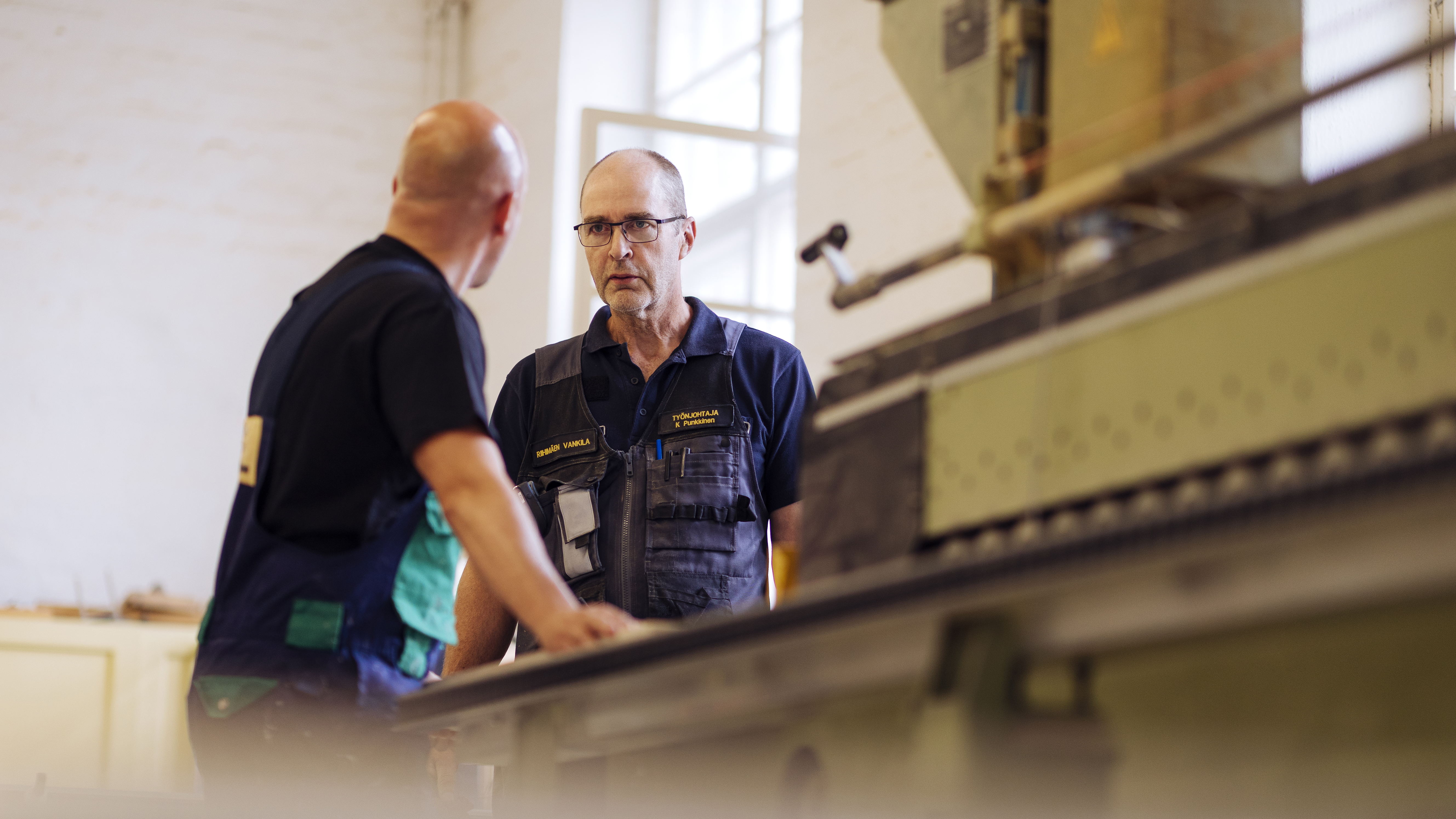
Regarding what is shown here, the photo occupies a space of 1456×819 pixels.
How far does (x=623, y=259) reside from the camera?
3.20 metres

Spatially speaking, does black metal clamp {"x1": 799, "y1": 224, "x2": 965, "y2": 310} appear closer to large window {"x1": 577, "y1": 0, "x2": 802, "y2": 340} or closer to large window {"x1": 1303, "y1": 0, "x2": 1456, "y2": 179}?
large window {"x1": 1303, "y1": 0, "x2": 1456, "y2": 179}

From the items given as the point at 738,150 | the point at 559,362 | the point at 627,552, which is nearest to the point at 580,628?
the point at 627,552

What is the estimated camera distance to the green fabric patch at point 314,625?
6.18ft

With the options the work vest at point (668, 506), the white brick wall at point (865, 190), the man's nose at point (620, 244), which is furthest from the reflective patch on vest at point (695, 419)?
the white brick wall at point (865, 190)

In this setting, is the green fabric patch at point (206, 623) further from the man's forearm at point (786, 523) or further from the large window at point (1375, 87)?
the large window at point (1375, 87)

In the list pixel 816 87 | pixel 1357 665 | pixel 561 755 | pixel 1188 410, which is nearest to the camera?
pixel 1357 665

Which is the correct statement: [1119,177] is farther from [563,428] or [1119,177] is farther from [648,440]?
[563,428]

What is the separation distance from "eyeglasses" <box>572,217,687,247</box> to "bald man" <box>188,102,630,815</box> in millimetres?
1230

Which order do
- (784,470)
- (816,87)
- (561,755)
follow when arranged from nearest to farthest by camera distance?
(561,755), (784,470), (816,87)

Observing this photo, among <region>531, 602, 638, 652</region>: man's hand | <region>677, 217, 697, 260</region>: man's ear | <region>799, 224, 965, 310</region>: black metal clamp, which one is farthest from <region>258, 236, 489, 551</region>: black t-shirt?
<region>677, 217, 697, 260</region>: man's ear

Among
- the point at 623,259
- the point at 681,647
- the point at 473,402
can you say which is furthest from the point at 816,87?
the point at 681,647

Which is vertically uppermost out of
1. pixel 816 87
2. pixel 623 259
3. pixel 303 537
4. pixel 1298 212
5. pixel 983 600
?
pixel 816 87

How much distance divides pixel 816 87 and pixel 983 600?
13.9ft

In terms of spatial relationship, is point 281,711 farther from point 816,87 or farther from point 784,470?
point 816,87
